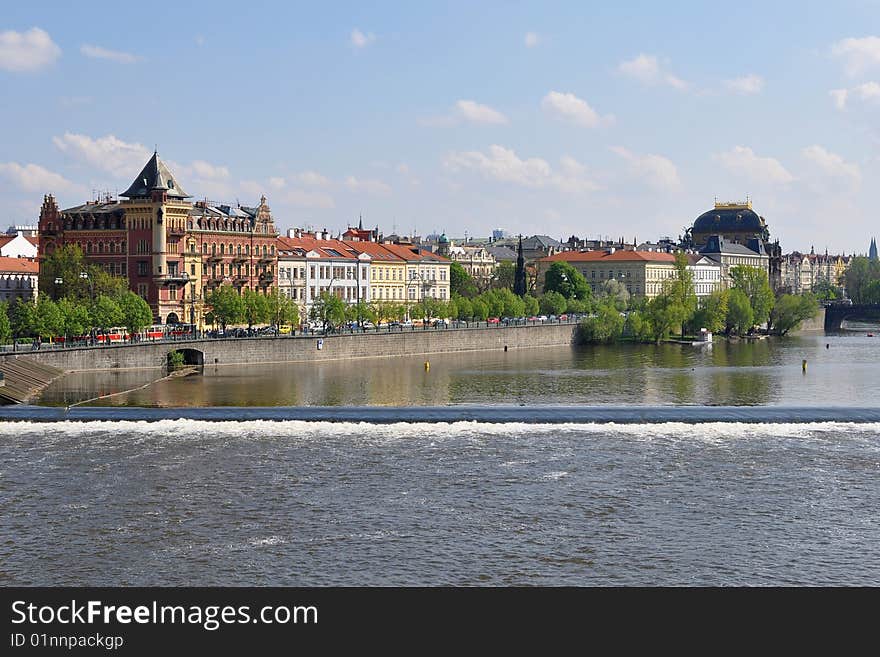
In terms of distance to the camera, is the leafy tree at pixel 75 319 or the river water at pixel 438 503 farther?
the leafy tree at pixel 75 319

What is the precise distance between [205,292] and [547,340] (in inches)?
1035

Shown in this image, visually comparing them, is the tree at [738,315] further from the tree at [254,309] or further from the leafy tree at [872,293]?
the leafy tree at [872,293]

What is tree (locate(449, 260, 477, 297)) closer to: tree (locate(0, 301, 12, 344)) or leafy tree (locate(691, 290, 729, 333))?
leafy tree (locate(691, 290, 729, 333))

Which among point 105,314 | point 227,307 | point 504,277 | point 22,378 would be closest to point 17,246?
point 227,307

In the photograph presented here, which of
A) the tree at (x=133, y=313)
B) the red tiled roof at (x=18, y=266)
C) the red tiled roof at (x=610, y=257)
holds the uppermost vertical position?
the red tiled roof at (x=610, y=257)

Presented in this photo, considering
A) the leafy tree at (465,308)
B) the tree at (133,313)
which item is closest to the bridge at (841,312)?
the leafy tree at (465,308)

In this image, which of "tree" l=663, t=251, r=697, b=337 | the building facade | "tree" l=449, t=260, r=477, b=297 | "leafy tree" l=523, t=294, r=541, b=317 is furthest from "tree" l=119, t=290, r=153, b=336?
"tree" l=449, t=260, r=477, b=297

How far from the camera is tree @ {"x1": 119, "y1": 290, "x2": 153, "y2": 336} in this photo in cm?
7681

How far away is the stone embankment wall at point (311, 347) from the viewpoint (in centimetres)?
6781

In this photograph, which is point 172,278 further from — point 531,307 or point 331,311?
point 531,307

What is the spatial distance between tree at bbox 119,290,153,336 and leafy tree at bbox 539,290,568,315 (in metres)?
53.2

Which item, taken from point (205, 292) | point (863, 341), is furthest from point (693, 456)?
point (863, 341)

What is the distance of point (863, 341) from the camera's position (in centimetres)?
11225

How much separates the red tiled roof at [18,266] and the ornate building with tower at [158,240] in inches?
318
